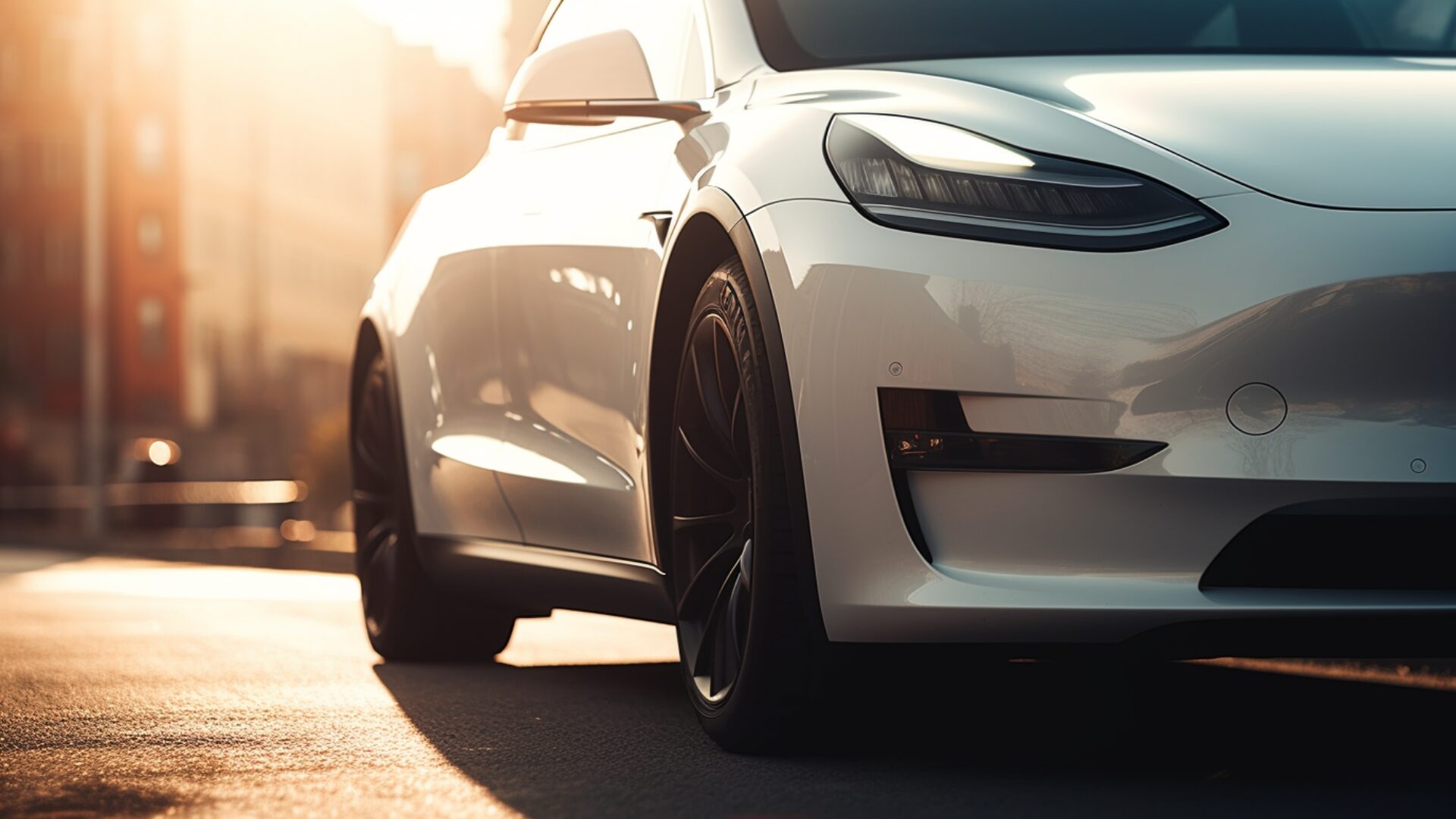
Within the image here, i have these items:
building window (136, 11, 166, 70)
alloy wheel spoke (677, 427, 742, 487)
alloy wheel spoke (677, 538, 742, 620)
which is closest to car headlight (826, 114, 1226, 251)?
alloy wheel spoke (677, 427, 742, 487)

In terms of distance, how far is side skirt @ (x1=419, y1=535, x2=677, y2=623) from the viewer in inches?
175

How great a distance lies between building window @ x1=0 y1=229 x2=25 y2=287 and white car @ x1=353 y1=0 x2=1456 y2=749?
54908 mm

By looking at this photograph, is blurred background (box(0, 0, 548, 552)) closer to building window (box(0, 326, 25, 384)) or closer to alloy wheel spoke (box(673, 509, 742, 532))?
building window (box(0, 326, 25, 384))

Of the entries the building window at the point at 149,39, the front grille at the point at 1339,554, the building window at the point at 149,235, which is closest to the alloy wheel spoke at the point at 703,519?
the front grille at the point at 1339,554

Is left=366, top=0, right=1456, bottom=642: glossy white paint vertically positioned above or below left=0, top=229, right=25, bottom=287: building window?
above

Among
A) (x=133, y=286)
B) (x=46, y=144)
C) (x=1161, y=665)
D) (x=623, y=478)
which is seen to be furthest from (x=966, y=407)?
(x=46, y=144)

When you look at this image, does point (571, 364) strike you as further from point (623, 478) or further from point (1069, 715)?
point (1069, 715)

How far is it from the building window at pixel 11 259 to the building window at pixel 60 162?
163 centimetres

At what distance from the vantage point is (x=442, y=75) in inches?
3056

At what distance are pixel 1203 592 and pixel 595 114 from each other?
1.64 meters

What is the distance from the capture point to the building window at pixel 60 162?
56000 mm

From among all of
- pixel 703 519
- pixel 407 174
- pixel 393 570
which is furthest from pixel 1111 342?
pixel 407 174

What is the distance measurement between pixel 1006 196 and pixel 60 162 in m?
56.0

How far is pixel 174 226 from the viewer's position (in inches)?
2110
